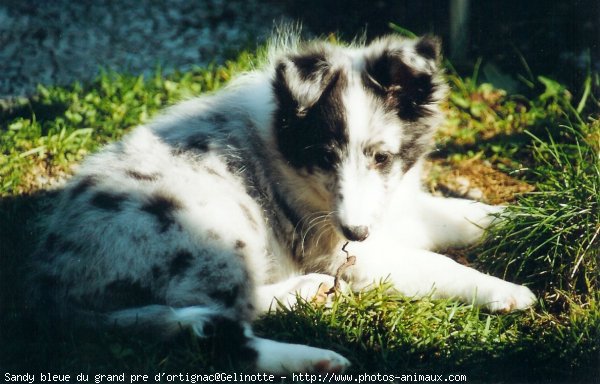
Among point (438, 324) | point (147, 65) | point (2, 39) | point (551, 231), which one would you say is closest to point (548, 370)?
point (438, 324)

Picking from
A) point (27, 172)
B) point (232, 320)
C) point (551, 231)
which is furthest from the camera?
point (27, 172)

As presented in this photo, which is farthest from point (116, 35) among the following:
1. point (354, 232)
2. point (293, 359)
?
point (293, 359)

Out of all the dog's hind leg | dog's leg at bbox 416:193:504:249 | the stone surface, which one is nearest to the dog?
the dog's hind leg

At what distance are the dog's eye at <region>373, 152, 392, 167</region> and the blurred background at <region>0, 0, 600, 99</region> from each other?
2578 millimetres

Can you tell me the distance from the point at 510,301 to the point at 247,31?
12.1 feet

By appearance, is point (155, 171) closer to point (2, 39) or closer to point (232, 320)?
point (232, 320)

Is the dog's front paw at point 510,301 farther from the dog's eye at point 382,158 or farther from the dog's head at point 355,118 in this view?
the dog's eye at point 382,158

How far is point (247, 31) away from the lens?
6758mm

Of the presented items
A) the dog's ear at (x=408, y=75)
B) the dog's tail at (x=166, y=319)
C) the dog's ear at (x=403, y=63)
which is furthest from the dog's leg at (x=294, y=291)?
the dog's ear at (x=403, y=63)

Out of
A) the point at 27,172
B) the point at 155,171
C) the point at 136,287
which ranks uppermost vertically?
the point at 155,171

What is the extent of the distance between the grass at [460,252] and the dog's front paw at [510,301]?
6 cm

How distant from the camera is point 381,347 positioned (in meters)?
3.71

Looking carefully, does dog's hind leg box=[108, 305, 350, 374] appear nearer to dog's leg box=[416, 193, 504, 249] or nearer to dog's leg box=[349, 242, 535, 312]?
dog's leg box=[349, 242, 535, 312]

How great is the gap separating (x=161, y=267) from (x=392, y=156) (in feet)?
4.36
